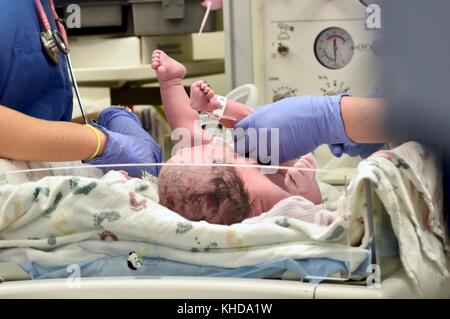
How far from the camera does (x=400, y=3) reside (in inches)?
28.7

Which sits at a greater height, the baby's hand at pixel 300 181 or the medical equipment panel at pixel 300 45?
the medical equipment panel at pixel 300 45

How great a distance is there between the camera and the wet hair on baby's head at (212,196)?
0.88 metres

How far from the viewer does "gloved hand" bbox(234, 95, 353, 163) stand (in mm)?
968

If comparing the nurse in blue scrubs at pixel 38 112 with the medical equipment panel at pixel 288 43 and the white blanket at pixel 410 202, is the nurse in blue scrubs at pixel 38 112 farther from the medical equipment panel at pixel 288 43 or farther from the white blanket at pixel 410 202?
the medical equipment panel at pixel 288 43

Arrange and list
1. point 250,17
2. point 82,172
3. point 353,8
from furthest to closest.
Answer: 1. point 250,17
2. point 353,8
3. point 82,172

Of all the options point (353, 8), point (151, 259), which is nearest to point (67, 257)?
point (151, 259)

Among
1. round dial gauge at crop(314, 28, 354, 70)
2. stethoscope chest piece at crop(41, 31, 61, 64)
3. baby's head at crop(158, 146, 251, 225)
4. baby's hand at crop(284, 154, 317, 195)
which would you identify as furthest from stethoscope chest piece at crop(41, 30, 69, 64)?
round dial gauge at crop(314, 28, 354, 70)

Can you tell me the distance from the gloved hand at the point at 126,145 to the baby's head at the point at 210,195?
0.15 feet

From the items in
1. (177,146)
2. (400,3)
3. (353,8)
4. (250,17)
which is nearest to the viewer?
(400,3)

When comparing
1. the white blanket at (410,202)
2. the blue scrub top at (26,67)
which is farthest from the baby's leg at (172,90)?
the white blanket at (410,202)

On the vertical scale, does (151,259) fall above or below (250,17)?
below

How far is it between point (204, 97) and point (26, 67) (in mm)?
270
